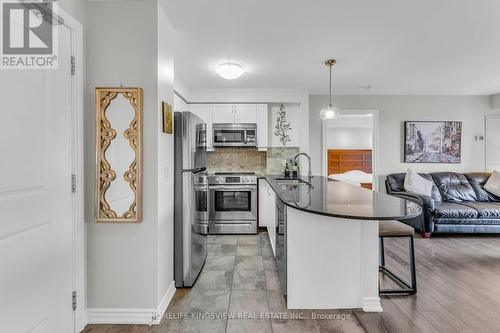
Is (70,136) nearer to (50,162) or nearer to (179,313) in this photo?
(50,162)

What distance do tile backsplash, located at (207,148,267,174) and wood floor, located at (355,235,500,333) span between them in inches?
97.3

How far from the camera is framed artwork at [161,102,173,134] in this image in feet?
6.98

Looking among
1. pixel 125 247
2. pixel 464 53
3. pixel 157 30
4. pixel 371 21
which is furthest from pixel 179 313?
pixel 464 53

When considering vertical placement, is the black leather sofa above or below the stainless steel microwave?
below

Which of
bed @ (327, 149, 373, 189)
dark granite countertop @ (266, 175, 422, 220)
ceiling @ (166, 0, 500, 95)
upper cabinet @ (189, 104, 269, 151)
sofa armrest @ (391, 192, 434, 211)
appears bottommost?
sofa armrest @ (391, 192, 434, 211)

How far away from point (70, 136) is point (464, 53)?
13.4 feet

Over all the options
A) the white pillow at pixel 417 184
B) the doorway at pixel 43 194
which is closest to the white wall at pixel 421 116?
the white pillow at pixel 417 184

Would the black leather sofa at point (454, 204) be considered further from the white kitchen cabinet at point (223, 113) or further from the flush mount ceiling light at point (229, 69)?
the flush mount ceiling light at point (229, 69)

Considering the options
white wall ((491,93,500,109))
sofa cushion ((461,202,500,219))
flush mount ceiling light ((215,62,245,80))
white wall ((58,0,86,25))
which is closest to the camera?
white wall ((58,0,86,25))

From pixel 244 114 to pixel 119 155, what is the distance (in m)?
2.90

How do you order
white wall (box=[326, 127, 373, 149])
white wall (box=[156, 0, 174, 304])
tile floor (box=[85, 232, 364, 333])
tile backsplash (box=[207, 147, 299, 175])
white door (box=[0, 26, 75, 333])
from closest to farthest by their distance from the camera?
white door (box=[0, 26, 75, 333]), tile floor (box=[85, 232, 364, 333]), white wall (box=[156, 0, 174, 304]), tile backsplash (box=[207, 147, 299, 175]), white wall (box=[326, 127, 373, 149])

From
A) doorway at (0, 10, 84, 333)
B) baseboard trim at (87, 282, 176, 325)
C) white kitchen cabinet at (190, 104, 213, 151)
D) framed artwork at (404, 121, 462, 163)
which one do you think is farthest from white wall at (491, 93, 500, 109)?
doorway at (0, 10, 84, 333)

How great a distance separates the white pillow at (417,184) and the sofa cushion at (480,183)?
2.88 ft

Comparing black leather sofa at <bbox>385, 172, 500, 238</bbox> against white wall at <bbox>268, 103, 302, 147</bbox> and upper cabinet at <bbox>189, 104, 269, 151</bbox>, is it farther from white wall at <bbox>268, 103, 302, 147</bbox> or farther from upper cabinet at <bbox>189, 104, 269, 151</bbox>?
upper cabinet at <bbox>189, 104, 269, 151</bbox>
